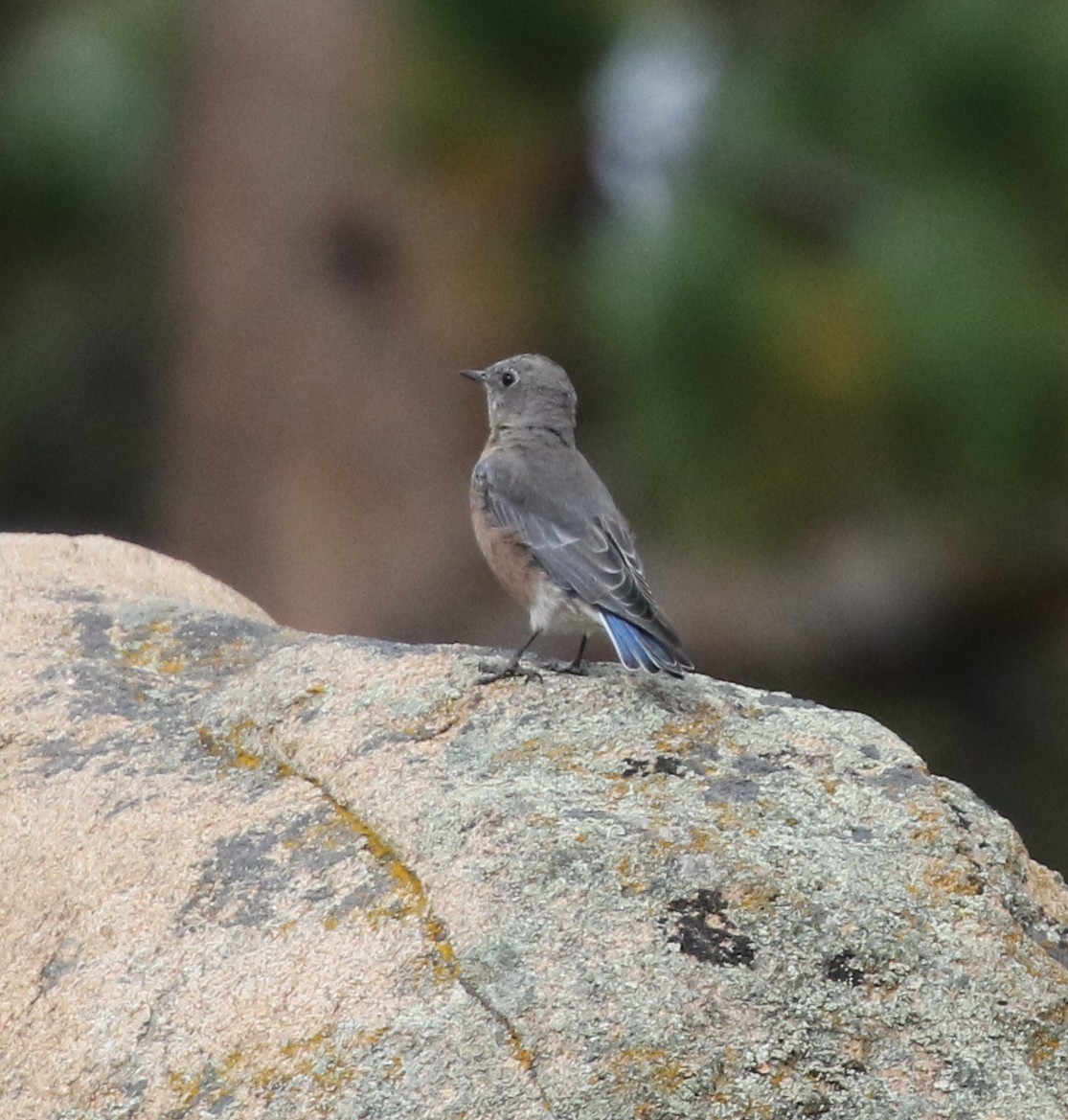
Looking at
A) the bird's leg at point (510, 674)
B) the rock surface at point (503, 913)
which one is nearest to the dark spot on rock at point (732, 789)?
the rock surface at point (503, 913)

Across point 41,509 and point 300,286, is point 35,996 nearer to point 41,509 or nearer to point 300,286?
point 300,286

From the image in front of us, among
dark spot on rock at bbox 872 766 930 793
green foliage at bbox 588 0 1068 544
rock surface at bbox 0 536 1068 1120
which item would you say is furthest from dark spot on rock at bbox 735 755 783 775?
green foliage at bbox 588 0 1068 544

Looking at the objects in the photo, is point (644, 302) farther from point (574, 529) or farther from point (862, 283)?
point (574, 529)

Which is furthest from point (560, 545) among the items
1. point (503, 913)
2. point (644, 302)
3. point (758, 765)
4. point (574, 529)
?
point (644, 302)

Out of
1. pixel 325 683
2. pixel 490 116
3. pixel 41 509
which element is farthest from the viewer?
pixel 41 509

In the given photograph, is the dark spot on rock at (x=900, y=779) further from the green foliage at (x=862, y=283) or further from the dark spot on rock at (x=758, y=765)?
the green foliage at (x=862, y=283)

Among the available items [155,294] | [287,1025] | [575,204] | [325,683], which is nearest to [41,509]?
[155,294]

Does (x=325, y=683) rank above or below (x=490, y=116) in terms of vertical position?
below

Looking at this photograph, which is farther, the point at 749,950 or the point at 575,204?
the point at 575,204
